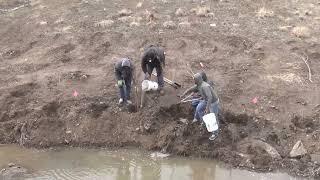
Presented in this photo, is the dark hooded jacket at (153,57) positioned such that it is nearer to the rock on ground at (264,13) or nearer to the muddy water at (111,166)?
the muddy water at (111,166)

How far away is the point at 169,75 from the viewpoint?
1428 cm

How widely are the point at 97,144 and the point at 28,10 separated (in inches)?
383

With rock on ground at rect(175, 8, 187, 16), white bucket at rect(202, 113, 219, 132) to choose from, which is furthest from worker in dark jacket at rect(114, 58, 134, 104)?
rock on ground at rect(175, 8, 187, 16)

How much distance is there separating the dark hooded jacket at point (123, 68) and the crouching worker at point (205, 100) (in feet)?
5.09

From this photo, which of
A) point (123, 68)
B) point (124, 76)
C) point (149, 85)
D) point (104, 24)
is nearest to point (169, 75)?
point (149, 85)

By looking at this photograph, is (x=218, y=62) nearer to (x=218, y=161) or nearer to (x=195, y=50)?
(x=195, y=50)

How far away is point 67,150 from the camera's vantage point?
12.1 meters

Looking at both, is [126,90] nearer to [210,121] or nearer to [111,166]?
[111,166]

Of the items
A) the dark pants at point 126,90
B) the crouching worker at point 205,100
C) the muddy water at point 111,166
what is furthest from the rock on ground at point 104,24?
the crouching worker at point 205,100

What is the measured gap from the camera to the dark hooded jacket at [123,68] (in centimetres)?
1197

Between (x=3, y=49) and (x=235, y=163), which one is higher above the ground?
(x=3, y=49)

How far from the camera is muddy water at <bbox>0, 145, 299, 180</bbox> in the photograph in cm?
1121

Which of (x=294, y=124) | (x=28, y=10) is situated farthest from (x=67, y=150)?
(x=28, y=10)

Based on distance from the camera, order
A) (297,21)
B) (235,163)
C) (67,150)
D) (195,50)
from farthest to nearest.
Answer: (297,21) < (195,50) < (67,150) < (235,163)
